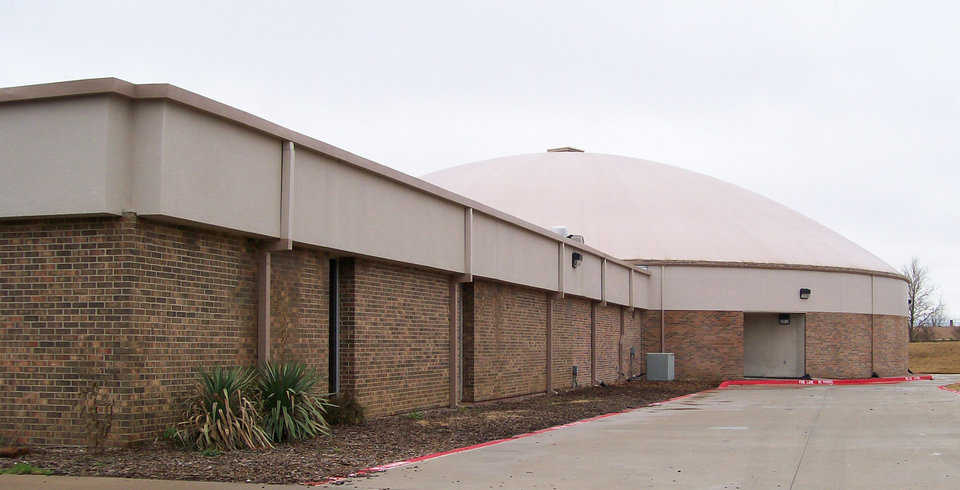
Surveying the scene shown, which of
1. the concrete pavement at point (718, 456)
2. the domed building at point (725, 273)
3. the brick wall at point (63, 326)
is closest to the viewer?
the concrete pavement at point (718, 456)

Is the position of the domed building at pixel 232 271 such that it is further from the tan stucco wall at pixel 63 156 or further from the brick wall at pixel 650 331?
the brick wall at pixel 650 331

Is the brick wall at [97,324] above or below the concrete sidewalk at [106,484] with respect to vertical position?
above

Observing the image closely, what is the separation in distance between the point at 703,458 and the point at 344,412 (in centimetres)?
624

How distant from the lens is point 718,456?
42.7 feet

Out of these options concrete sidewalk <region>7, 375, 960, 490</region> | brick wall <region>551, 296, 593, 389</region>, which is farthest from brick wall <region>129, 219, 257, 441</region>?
brick wall <region>551, 296, 593, 389</region>

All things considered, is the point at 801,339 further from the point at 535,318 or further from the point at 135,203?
the point at 135,203

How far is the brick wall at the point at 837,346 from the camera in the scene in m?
42.4

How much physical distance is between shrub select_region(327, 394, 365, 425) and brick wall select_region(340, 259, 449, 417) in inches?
23.5

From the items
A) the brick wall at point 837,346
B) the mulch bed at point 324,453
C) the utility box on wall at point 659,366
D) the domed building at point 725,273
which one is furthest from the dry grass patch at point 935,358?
the mulch bed at point 324,453

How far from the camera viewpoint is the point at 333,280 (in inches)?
675

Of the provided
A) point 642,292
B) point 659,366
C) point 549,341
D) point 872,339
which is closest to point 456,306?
point 549,341

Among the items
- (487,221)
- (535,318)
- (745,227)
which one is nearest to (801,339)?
(745,227)

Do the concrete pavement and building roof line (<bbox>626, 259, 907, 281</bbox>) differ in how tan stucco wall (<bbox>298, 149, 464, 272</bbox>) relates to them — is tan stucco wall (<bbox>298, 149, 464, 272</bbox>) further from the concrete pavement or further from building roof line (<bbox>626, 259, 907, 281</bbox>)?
building roof line (<bbox>626, 259, 907, 281</bbox>)

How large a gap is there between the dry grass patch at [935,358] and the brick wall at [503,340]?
146 ft
